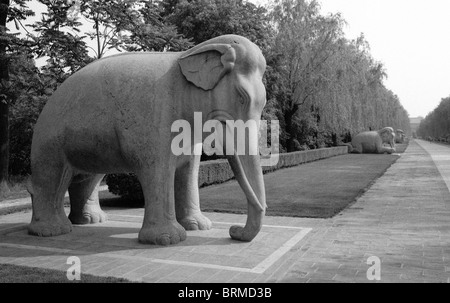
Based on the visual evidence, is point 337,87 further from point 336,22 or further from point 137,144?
point 137,144

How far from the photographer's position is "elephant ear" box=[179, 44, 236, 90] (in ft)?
18.7

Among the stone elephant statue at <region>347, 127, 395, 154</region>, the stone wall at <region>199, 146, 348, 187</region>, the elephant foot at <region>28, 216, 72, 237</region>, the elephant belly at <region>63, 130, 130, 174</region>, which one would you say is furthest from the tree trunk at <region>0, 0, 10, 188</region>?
the stone elephant statue at <region>347, 127, 395, 154</region>

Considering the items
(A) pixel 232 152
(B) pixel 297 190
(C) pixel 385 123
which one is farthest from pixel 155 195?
(C) pixel 385 123

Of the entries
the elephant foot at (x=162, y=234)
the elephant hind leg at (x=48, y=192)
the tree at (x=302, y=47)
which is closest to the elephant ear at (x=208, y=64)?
the elephant foot at (x=162, y=234)

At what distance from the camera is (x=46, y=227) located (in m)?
6.52

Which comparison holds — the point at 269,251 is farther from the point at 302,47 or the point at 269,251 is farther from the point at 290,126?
the point at 290,126

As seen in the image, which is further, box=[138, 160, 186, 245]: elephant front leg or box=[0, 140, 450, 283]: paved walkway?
box=[138, 160, 186, 245]: elephant front leg

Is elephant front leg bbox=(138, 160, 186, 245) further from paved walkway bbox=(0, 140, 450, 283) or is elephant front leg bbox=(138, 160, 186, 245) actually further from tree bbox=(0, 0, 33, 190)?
tree bbox=(0, 0, 33, 190)

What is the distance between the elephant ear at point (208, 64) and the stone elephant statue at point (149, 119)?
0.01 metres

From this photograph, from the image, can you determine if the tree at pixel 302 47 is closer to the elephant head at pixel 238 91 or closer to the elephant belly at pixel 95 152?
Result: the elephant head at pixel 238 91

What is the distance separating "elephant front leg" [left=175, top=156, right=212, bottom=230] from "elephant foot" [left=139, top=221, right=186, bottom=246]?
96cm

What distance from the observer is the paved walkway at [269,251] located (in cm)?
477

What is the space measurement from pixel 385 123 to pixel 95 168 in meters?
44.0

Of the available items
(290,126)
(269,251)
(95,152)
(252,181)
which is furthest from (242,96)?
(290,126)
